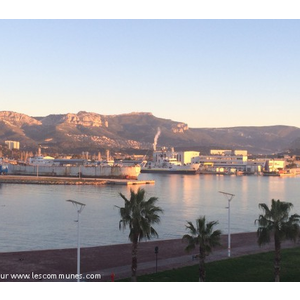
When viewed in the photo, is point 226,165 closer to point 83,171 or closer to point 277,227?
point 83,171

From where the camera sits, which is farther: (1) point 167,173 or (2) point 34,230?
(1) point 167,173

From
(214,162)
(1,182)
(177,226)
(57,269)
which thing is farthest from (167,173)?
(57,269)

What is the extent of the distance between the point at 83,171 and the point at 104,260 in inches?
2312

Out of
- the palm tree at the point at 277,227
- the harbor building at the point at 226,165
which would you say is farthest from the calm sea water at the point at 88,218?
the harbor building at the point at 226,165

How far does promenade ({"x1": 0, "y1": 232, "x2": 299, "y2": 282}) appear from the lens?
504 inches

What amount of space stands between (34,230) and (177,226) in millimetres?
6332

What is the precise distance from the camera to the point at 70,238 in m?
19.8

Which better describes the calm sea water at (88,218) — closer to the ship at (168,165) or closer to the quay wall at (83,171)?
the quay wall at (83,171)

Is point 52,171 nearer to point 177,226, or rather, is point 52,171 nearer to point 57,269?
point 177,226

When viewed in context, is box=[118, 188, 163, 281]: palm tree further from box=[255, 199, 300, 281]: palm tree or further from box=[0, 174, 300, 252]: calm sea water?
box=[0, 174, 300, 252]: calm sea water

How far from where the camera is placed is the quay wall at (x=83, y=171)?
70500 mm

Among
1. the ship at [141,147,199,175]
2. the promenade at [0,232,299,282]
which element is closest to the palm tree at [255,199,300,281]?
the promenade at [0,232,299,282]

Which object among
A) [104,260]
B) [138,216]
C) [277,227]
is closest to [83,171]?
[104,260]

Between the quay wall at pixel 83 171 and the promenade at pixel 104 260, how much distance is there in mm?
53126
